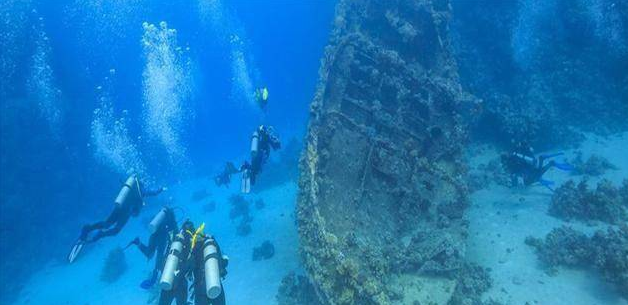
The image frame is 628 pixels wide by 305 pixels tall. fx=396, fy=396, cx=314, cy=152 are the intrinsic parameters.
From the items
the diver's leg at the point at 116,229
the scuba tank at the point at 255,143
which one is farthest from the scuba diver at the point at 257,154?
the diver's leg at the point at 116,229

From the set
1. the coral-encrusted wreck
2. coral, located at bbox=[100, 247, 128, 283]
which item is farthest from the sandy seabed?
the coral-encrusted wreck

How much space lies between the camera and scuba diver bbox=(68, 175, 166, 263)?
10.4m

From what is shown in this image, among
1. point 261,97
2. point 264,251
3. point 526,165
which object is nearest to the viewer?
point 261,97

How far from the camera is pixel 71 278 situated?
22.0 m

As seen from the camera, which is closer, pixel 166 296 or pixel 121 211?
pixel 166 296

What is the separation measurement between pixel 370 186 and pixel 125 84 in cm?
5957

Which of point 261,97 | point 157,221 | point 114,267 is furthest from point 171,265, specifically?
point 114,267

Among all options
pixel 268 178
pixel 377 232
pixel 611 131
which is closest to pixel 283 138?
pixel 268 178

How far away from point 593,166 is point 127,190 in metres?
14.4

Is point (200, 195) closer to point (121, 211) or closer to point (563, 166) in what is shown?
point (121, 211)

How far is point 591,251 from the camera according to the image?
904 cm

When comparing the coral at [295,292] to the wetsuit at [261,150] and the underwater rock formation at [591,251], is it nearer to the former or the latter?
the wetsuit at [261,150]

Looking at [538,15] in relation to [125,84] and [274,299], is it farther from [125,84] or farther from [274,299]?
[125,84]

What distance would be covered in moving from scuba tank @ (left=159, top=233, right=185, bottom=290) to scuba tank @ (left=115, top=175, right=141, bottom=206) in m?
3.82
